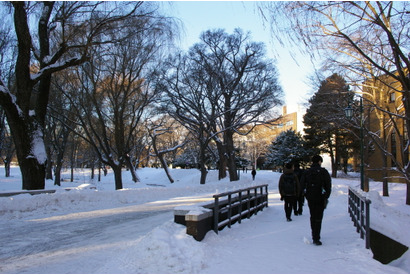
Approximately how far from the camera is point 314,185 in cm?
663

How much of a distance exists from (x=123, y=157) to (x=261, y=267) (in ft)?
71.8

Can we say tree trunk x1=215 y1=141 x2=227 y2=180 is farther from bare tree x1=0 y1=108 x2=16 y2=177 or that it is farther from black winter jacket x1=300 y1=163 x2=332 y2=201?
black winter jacket x1=300 y1=163 x2=332 y2=201

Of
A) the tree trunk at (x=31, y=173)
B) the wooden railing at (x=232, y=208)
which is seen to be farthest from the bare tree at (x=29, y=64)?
the wooden railing at (x=232, y=208)

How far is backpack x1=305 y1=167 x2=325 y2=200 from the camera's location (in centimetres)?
657

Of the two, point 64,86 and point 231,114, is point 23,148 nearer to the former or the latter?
point 64,86

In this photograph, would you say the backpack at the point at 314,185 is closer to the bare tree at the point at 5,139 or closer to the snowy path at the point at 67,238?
the snowy path at the point at 67,238

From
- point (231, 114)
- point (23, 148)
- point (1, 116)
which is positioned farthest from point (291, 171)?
point (1, 116)

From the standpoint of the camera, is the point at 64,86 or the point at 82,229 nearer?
the point at 82,229

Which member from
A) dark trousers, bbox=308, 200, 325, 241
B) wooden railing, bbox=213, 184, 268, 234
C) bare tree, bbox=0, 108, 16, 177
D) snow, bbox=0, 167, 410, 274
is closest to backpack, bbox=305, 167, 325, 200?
dark trousers, bbox=308, 200, 325, 241

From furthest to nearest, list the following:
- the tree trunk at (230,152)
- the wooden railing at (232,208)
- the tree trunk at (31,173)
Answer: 1. the tree trunk at (230,152)
2. the tree trunk at (31,173)
3. the wooden railing at (232,208)

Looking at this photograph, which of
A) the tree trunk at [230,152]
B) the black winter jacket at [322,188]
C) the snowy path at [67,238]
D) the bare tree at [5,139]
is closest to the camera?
the snowy path at [67,238]

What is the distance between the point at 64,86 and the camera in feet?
86.1

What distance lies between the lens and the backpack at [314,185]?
657 centimetres

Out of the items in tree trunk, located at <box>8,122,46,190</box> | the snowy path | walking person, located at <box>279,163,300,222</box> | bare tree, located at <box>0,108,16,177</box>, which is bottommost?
the snowy path
